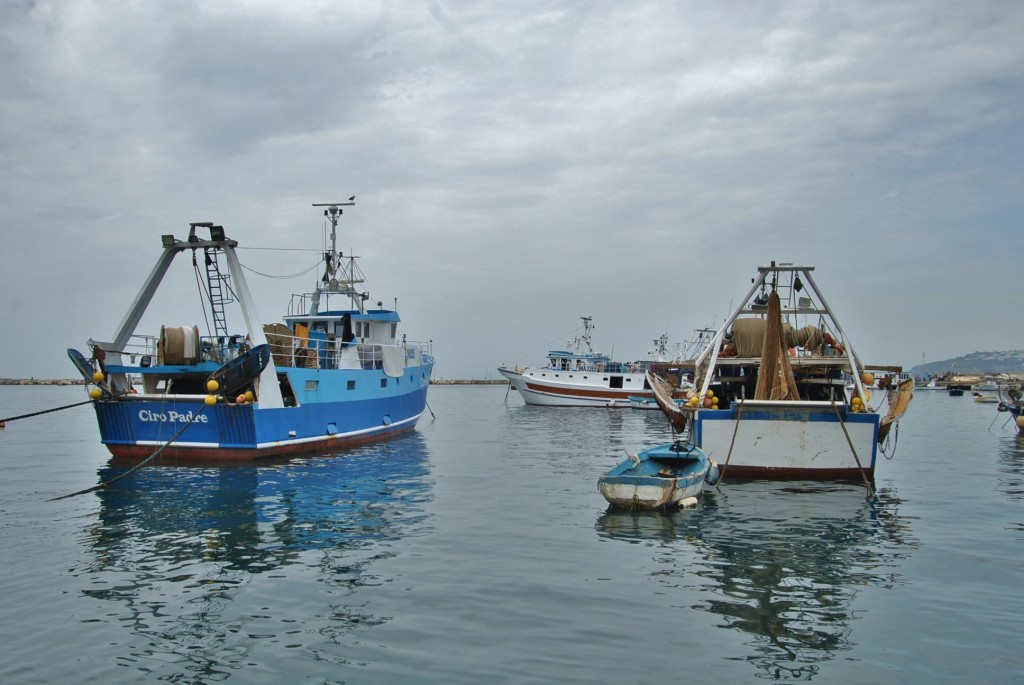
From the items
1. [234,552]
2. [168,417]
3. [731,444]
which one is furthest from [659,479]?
[168,417]

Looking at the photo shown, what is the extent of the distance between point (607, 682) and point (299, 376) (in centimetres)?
1973

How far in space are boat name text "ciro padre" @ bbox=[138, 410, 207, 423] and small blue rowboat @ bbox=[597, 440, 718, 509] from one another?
44.1 feet

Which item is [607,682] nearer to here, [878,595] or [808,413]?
[878,595]

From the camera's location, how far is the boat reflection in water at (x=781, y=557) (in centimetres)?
890

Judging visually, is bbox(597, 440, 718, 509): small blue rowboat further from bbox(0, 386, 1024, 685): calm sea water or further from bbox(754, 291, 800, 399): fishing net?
bbox(754, 291, 800, 399): fishing net

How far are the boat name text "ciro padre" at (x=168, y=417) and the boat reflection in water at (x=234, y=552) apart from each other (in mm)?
1537

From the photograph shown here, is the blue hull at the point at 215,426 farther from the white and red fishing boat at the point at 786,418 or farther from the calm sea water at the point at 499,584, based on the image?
the white and red fishing boat at the point at 786,418

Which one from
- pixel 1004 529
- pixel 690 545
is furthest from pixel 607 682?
pixel 1004 529

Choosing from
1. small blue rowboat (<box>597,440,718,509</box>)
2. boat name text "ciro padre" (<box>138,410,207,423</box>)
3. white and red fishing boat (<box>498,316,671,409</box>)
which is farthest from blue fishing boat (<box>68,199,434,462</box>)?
white and red fishing boat (<box>498,316,671,409</box>)

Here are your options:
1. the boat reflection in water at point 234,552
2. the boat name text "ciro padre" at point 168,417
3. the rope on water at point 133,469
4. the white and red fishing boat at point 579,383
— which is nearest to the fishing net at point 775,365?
the boat reflection in water at point 234,552

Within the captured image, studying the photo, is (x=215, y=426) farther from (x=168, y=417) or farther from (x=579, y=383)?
(x=579, y=383)

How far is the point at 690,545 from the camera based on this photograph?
44.2 ft

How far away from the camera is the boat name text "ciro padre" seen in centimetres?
2333

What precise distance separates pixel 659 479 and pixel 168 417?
15822mm
